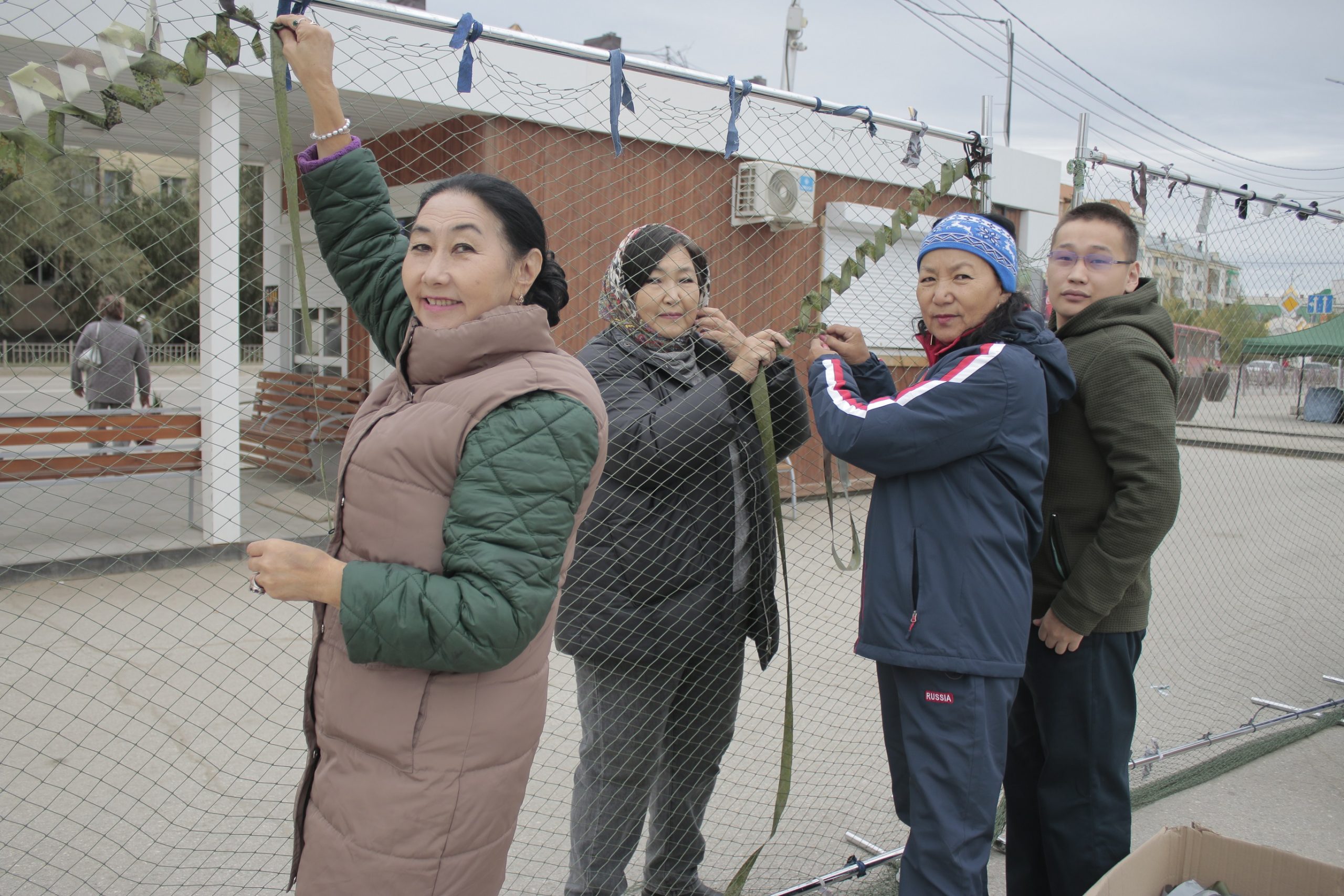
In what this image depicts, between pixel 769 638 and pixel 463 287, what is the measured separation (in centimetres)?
130

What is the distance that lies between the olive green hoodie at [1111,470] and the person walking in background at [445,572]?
137 cm

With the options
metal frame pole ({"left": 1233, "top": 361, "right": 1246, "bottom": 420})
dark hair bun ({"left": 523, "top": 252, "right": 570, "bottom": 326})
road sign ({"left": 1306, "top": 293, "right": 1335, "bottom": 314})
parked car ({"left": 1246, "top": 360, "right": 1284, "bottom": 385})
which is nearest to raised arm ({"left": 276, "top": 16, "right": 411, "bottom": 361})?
dark hair bun ({"left": 523, "top": 252, "right": 570, "bottom": 326})

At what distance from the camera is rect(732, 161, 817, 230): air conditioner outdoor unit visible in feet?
23.2

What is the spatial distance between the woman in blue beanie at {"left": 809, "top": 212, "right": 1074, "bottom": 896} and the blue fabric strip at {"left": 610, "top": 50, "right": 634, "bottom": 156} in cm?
85

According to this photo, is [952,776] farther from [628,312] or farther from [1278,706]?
[1278,706]

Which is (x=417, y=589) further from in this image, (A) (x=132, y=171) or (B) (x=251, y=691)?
(B) (x=251, y=691)

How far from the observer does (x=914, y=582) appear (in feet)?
6.51

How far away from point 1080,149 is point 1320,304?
4.20 metres

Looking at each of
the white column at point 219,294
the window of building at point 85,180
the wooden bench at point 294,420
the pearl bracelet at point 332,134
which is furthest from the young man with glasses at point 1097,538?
the wooden bench at point 294,420

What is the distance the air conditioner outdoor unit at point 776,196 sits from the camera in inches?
279

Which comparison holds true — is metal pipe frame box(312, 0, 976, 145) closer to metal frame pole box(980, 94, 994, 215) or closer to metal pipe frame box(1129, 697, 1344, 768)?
metal frame pole box(980, 94, 994, 215)

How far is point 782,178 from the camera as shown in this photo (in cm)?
709

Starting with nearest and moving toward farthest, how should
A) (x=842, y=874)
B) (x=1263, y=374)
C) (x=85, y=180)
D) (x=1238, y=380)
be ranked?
(x=842, y=874) → (x=85, y=180) → (x=1238, y=380) → (x=1263, y=374)

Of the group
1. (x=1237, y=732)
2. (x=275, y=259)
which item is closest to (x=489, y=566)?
(x=1237, y=732)
